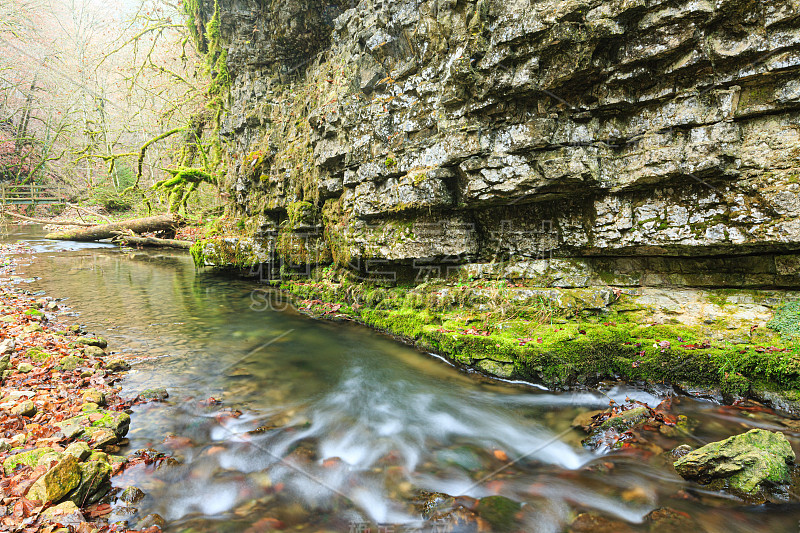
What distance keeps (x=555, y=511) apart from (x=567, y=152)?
14.9 feet

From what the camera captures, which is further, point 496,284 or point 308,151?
point 308,151

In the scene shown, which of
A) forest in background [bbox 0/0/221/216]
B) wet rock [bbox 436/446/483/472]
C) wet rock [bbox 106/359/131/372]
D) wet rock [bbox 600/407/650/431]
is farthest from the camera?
forest in background [bbox 0/0/221/216]

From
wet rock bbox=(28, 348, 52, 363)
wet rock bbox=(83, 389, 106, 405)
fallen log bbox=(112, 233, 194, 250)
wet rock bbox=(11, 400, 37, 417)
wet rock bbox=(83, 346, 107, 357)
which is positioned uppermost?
fallen log bbox=(112, 233, 194, 250)

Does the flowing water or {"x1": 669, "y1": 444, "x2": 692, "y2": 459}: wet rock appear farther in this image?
{"x1": 669, "y1": 444, "x2": 692, "y2": 459}: wet rock

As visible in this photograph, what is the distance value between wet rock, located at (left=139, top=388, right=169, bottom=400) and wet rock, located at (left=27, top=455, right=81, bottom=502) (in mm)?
1830

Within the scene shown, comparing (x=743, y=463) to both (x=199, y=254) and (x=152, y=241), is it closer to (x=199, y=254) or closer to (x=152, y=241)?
(x=199, y=254)

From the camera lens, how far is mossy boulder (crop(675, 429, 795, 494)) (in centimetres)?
275

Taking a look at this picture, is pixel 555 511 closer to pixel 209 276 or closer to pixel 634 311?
pixel 634 311

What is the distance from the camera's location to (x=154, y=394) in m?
4.44

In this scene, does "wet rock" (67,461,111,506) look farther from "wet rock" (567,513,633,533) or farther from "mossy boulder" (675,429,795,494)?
"mossy boulder" (675,429,795,494)

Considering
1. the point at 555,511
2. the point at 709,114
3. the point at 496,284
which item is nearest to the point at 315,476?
the point at 555,511

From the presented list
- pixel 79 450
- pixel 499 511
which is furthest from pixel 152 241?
pixel 499 511

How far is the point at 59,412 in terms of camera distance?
358cm

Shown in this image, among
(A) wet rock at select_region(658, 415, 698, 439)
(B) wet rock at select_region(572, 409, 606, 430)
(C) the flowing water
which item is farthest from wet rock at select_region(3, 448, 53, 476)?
(A) wet rock at select_region(658, 415, 698, 439)
